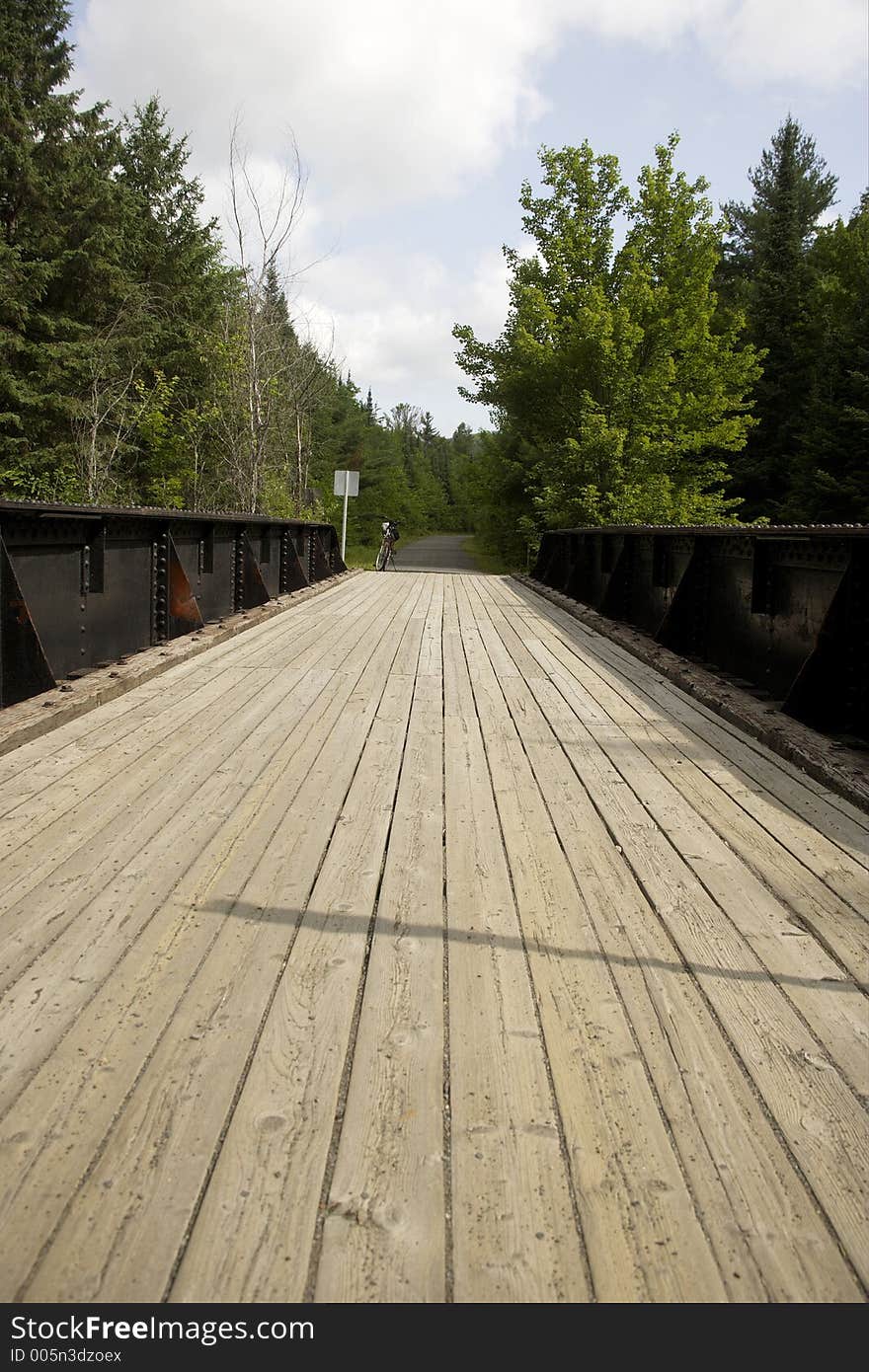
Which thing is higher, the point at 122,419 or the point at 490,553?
the point at 122,419

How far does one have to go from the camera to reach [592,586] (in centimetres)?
1306

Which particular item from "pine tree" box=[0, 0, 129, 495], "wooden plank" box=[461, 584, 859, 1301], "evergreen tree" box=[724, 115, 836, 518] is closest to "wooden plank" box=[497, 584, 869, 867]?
"wooden plank" box=[461, 584, 859, 1301]

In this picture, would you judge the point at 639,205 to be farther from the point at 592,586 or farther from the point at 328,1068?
the point at 328,1068

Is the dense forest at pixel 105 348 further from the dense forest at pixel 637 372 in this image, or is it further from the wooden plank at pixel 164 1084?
the wooden plank at pixel 164 1084

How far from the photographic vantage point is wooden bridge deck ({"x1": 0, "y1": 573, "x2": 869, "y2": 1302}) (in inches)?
61.8

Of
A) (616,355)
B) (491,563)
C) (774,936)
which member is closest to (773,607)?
(774,936)

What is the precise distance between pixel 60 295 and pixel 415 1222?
28669mm

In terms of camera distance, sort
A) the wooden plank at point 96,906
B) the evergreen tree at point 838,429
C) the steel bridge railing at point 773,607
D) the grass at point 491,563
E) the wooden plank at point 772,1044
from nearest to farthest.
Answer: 1. the wooden plank at point 772,1044
2. the wooden plank at point 96,906
3. the steel bridge railing at point 773,607
4. the evergreen tree at point 838,429
5. the grass at point 491,563

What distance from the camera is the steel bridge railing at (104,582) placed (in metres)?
5.06

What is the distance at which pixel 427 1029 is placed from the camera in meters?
2.22

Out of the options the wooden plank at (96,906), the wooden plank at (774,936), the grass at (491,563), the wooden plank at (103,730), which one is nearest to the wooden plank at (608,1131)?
the wooden plank at (774,936)

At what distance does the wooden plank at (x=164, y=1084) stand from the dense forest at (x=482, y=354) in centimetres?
2131

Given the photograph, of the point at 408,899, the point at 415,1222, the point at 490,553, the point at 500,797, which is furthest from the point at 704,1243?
the point at 490,553

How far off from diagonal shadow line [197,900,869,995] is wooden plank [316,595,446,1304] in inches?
0.5
